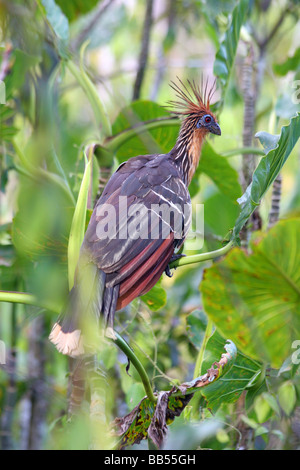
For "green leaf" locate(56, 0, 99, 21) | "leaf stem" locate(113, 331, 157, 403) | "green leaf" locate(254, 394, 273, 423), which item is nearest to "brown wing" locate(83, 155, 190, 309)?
"leaf stem" locate(113, 331, 157, 403)

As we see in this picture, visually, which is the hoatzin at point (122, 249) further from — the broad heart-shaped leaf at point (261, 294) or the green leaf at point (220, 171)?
the green leaf at point (220, 171)

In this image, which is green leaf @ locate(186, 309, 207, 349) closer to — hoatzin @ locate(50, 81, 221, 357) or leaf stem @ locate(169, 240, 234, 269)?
hoatzin @ locate(50, 81, 221, 357)

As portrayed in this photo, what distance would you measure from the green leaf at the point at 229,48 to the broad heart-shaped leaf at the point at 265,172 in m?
0.58

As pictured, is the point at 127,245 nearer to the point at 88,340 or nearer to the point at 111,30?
the point at 88,340

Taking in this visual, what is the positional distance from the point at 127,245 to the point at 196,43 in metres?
3.60

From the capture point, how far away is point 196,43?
4.45 meters

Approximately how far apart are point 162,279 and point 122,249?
392 millimetres

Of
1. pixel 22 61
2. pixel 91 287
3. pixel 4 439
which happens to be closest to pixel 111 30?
pixel 22 61

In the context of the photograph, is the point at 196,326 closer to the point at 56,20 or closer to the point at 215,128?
the point at 215,128

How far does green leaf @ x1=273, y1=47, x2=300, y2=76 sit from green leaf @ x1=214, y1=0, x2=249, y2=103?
0.60m

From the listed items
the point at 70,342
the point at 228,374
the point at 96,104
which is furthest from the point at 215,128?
the point at 70,342

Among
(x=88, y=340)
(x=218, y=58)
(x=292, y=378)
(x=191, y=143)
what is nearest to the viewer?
(x=88, y=340)

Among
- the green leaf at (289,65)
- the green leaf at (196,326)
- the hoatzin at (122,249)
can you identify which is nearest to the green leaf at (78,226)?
the hoatzin at (122,249)

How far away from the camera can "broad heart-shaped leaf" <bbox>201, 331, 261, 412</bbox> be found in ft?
4.75
